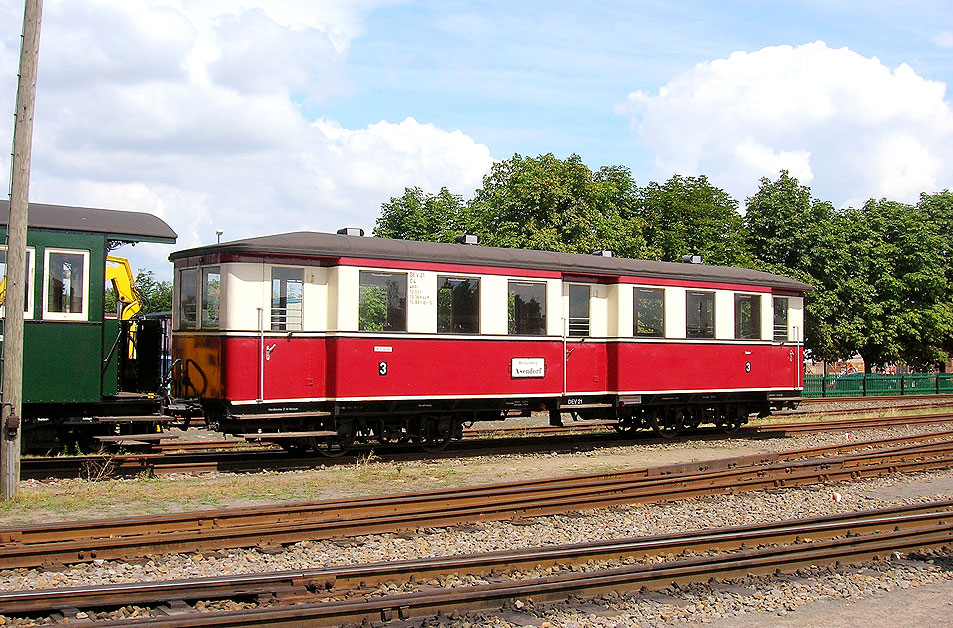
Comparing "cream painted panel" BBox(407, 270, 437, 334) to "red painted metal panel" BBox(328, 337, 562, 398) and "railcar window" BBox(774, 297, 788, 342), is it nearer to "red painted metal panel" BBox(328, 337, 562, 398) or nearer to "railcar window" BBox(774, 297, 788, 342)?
"red painted metal panel" BBox(328, 337, 562, 398)

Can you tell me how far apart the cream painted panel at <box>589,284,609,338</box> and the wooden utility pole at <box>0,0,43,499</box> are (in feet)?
31.4

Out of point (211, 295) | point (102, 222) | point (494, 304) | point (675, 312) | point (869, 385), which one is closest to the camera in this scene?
point (102, 222)

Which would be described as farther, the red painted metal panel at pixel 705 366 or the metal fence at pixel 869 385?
the metal fence at pixel 869 385

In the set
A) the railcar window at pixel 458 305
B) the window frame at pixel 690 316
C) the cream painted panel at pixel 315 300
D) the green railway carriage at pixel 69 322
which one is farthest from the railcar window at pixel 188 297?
the window frame at pixel 690 316

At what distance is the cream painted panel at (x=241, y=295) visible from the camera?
13.6 m

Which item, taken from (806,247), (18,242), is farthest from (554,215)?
(18,242)

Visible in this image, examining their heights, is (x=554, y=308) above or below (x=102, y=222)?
below

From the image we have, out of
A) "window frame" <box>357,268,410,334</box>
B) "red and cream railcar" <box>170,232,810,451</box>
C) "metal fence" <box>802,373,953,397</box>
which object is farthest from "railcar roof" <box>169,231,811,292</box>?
"metal fence" <box>802,373,953,397</box>

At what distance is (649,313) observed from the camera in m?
17.8

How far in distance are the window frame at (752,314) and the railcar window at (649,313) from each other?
2.08m

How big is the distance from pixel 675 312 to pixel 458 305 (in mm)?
4908

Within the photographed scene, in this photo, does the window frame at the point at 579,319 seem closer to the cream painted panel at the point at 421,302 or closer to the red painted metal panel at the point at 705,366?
the red painted metal panel at the point at 705,366

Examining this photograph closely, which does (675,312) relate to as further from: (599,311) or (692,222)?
(692,222)

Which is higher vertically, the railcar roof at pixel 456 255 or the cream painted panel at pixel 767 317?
the railcar roof at pixel 456 255
